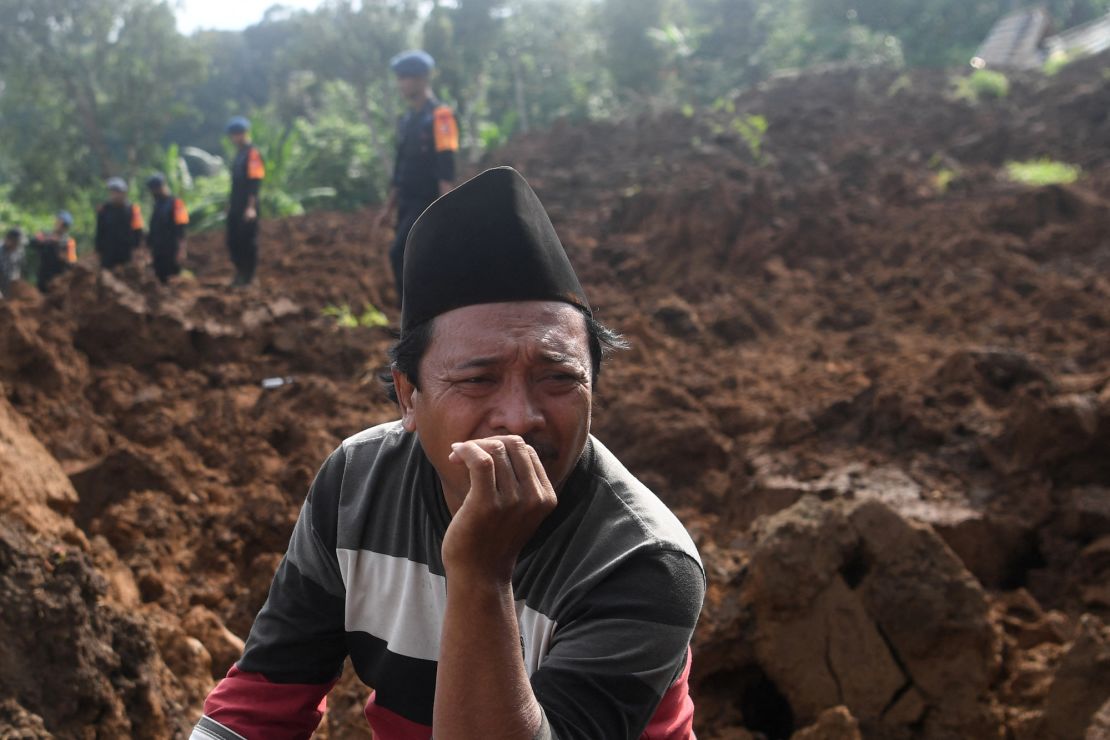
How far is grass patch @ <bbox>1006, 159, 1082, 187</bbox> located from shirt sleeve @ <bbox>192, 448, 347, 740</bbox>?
33.5 feet

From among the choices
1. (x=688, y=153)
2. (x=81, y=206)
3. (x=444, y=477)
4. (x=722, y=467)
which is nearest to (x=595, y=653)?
(x=444, y=477)

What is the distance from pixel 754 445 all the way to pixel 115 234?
299 inches

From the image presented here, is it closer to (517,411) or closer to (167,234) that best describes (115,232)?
(167,234)

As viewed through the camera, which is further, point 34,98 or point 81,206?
point 34,98

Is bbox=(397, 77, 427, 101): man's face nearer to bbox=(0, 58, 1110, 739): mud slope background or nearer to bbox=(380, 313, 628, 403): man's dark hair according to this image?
bbox=(0, 58, 1110, 739): mud slope background

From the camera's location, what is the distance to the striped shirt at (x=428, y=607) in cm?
142

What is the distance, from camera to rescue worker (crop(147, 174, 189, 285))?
375 inches

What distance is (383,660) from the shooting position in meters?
1.76

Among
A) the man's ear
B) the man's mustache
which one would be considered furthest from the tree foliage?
the man's mustache

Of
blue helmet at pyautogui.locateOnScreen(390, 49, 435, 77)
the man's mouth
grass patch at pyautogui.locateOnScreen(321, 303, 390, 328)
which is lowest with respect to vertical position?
grass patch at pyautogui.locateOnScreen(321, 303, 390, 328)

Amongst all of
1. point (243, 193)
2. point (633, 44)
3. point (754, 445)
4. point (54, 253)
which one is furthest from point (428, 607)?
point (633, 44)

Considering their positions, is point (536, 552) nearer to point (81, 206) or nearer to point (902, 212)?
point (902, 212)

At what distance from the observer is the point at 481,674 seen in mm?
1310

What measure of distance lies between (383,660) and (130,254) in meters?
9.68
